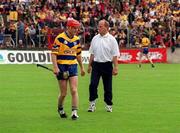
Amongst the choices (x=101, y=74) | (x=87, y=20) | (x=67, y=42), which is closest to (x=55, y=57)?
(x=67, y=42)

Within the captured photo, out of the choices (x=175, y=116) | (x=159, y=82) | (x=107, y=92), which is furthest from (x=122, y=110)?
(x=159, y=82)

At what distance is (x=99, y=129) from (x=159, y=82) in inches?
568

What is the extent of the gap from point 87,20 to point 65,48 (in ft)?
100

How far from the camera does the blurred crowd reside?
1674 inches

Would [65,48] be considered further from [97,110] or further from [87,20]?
[87,20]

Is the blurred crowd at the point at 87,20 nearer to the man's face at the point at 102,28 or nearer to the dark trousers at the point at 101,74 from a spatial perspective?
the dark trousers at the point at 101,74

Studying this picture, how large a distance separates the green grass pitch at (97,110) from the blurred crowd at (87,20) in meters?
16.0

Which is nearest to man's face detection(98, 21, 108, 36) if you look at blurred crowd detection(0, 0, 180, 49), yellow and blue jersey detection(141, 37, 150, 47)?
blurred crowd detection(0, 0, 180, 49)

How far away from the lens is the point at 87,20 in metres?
44.7

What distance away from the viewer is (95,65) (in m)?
16.3

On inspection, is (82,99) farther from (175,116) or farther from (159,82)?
(159,82)

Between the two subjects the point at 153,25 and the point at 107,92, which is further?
the point at 153,25

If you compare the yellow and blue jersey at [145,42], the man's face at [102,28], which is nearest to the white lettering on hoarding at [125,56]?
the yellow and blue jersey at [145,42]

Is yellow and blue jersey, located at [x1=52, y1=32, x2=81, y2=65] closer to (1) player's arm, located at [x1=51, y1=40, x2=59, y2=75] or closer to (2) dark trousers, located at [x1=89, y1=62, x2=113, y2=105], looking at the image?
(1) player's arm, located at [x1=51, y1=40, x2=59, y2=75]
